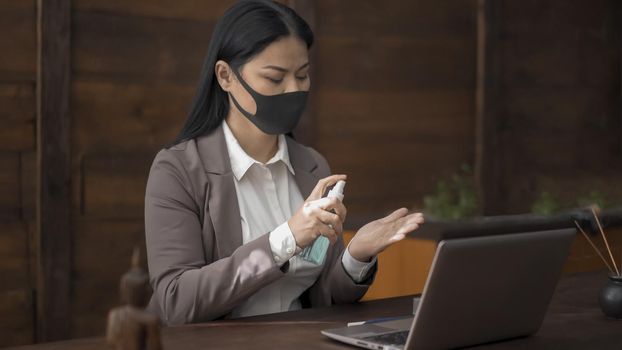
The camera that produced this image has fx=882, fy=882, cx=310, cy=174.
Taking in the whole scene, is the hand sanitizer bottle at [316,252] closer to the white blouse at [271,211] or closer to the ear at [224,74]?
the white blouse at [271,211]

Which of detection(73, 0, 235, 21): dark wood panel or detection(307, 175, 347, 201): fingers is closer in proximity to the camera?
detection(307, 175, 347, 201): fingers

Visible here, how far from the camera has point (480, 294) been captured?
1.64 m

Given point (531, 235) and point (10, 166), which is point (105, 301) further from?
point (531, 235)

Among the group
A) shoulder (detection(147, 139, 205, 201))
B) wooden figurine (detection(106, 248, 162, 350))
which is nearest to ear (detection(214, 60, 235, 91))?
shoulder (detection(147, 139, 205, 201))

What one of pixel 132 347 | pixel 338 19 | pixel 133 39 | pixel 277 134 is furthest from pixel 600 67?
pixel 132 347

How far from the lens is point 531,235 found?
5.56 ft

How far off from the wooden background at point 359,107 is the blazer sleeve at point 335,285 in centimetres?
157

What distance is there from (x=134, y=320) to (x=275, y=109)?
134 centimetres

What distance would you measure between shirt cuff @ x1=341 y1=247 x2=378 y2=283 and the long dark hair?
1.70ft

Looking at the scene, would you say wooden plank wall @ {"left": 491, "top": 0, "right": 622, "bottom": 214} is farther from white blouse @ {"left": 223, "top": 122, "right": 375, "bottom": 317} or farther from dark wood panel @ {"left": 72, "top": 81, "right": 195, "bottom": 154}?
white blouse @ {"left": 223, "top": 122, "right": 375, "bottom": 317}

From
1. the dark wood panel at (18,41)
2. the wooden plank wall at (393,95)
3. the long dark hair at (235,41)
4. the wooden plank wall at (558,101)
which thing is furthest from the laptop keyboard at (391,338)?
the wooden plank wall at (558,101)

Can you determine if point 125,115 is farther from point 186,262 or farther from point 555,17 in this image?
point 555,17

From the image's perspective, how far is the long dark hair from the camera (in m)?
2.33

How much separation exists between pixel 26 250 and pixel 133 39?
99cm
